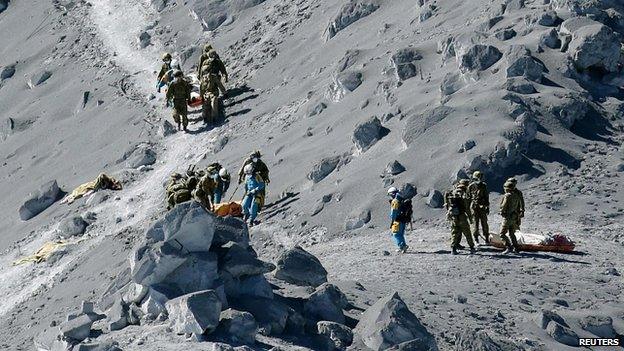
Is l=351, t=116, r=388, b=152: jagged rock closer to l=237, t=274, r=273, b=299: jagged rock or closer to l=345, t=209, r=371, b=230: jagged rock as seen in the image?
l=345, t=209, r=371, b=230: jagged rock

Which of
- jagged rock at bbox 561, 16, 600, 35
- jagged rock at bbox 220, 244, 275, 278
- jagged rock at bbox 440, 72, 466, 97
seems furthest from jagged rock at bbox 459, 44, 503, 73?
jagged rock at bbox 220, 244, 275, 278

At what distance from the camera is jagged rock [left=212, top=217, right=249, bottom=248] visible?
16.7 meters

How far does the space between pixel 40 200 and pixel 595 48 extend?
15.7 meters

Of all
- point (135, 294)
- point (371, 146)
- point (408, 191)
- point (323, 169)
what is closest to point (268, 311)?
point (135, 294)

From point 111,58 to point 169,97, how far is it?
1053 cm

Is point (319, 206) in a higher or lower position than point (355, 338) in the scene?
lower

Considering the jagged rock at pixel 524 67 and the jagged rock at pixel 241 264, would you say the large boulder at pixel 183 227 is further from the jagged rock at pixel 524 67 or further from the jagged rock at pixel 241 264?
the jagged rock at pixel 524 67

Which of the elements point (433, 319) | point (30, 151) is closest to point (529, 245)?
point (433, 319)

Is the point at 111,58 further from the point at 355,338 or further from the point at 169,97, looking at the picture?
the point at 355,338

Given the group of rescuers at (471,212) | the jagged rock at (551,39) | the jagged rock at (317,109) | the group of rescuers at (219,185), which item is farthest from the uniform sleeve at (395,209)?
the jagged rock at (317,109)

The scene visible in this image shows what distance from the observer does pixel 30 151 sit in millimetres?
39219

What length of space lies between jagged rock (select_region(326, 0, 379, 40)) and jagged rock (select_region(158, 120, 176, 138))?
19.8 ft

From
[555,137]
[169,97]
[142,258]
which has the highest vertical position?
[142,258]

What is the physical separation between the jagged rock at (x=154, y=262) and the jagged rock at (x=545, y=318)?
5403 mm
